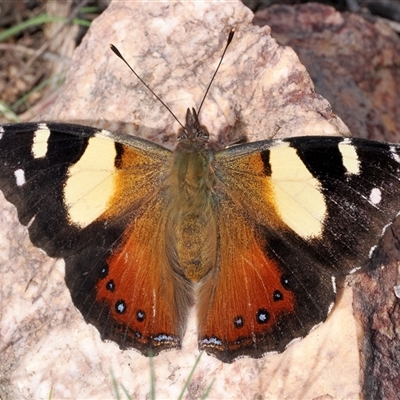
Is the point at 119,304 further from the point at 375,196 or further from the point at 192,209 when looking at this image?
the point at 375,196

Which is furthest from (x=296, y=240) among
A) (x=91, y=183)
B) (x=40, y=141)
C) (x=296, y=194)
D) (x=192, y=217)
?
(x=40, y=141)

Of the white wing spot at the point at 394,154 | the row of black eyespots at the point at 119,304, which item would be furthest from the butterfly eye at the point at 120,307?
the white wing spot at the point at 394,154

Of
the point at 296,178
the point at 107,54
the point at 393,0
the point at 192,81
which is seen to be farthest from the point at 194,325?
the point at 393,0

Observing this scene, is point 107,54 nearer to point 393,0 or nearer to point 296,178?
point 296,178

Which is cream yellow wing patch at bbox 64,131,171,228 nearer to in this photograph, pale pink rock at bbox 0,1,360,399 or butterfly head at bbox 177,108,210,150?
butterfly head at bbox 177,108,210,150

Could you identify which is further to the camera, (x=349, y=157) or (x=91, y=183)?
(x=91, y=183)

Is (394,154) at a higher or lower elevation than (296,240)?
higher
